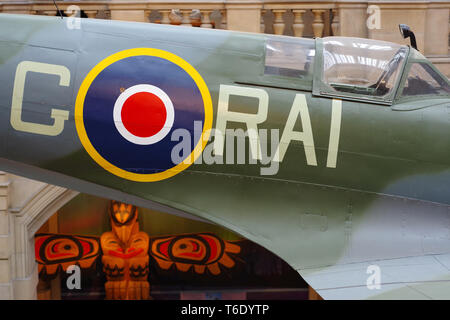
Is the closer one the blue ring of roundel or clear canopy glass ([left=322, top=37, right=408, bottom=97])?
the blue ring of roundel

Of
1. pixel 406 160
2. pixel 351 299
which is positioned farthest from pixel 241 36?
Result: pixel 351 299

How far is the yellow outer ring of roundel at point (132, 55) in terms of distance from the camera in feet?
16.5

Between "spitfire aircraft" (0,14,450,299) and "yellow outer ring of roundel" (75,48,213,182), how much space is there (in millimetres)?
10

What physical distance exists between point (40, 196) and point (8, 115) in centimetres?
481

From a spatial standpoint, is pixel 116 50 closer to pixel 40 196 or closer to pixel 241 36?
pixel 241 36

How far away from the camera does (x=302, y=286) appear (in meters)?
11.4

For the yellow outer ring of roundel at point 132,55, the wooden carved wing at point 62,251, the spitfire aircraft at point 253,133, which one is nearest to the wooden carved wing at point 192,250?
the wooden carved wing at point 62,251

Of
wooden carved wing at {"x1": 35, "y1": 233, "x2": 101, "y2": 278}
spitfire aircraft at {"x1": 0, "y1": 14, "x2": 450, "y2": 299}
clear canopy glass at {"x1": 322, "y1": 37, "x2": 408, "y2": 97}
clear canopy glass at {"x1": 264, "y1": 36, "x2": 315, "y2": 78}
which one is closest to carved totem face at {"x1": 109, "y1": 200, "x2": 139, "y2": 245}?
wooden carved wing at {"x1": 35, "y1": 233, "x2": 101, "y2": 278}

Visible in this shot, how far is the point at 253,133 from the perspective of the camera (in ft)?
16.5

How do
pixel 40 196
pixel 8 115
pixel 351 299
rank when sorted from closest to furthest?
pixel 351 299, pixel 8 115, pixel 40 196

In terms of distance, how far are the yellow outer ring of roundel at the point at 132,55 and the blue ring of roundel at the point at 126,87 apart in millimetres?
27

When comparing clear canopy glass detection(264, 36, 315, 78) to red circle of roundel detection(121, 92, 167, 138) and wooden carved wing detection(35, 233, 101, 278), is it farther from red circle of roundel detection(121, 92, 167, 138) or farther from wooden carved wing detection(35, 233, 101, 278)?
wooden carved wing detection(35, 233, 101, 278)

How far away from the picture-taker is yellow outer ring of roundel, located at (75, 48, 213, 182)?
5016 millimetres

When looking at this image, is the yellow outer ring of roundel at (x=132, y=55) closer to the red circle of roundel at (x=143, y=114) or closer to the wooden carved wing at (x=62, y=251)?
the red circle of roundel at (x=143, y=114)
